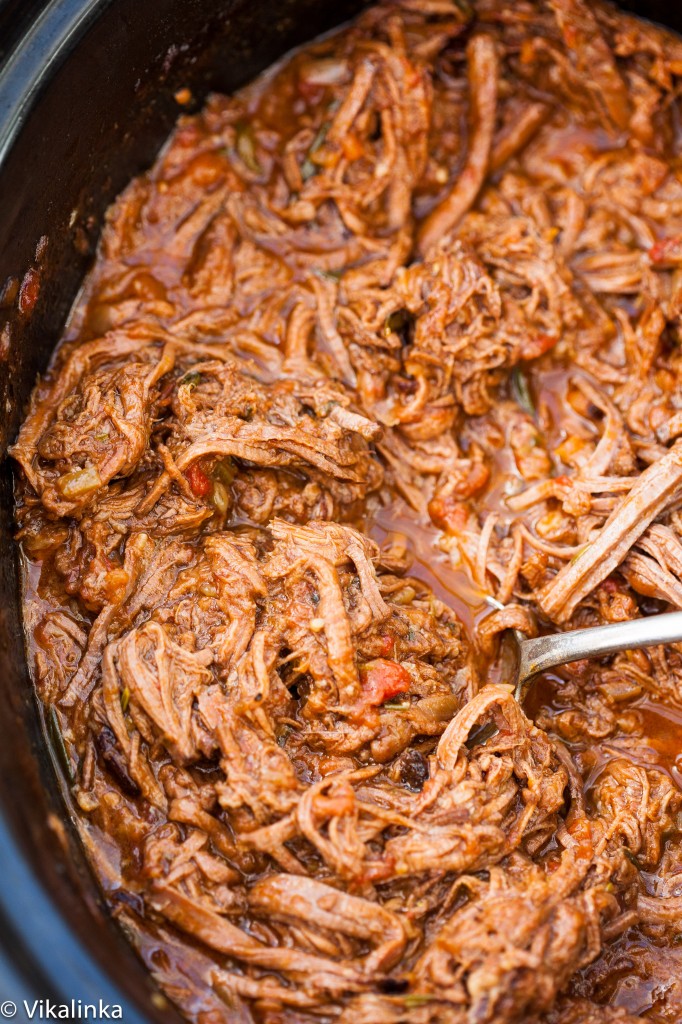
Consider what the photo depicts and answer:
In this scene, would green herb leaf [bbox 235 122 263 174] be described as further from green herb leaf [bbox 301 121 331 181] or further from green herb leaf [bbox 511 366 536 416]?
green herb leaf [bbox 511 366 536 416]

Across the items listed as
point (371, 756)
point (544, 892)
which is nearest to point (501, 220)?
point (371, 756)

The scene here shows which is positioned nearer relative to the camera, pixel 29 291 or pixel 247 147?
pixel 29 291

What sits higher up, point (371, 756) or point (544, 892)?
point (371, 756)

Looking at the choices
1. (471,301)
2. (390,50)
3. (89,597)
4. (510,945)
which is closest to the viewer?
(510,945)

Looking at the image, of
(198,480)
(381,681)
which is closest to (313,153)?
(198,480)

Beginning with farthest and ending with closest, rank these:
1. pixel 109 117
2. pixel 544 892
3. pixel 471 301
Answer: pixel 471 301 < pixel 109 117 < pixel 544 892

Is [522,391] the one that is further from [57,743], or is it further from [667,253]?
[57,743]

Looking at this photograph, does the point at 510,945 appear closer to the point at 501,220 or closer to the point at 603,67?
the point at 501,220

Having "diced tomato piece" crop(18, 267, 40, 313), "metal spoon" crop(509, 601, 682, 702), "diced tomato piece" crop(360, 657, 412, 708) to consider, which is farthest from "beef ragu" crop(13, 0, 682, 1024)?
"diced tomato piece" crop(18, 267, 40, 313)
